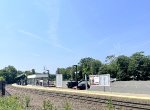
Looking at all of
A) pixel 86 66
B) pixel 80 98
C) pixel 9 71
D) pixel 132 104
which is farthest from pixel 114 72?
pixel 132 104

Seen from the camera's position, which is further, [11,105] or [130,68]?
[130,68]

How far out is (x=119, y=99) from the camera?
21.4 m

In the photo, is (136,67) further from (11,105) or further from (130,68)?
(11,105)

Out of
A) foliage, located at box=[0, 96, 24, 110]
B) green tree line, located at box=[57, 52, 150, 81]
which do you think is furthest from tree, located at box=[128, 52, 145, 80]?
A: foliage, located at box=[0, 96, 24, 110]

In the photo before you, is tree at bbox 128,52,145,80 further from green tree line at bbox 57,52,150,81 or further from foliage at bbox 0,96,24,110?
foliage at bbox 0,96,24,110

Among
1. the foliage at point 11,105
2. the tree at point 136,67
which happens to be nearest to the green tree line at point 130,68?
the tree at point 136,67

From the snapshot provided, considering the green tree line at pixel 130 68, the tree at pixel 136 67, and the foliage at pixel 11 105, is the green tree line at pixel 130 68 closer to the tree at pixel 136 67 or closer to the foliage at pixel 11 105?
the tree at pixel 136 67

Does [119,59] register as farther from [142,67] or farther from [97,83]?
[97,83]

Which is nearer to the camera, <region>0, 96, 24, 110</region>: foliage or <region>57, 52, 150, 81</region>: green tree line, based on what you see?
<region>0, 96, 24, 110</region>: foliage

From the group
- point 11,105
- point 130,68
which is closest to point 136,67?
point 130,68

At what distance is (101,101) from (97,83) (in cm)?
1744

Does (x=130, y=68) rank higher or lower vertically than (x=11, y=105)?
higher

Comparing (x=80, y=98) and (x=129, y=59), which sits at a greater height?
(x=129, y=59)

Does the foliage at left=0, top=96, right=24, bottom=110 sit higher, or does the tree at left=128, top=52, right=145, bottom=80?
the tree at left=128, top=52, right=145, bottom=80
